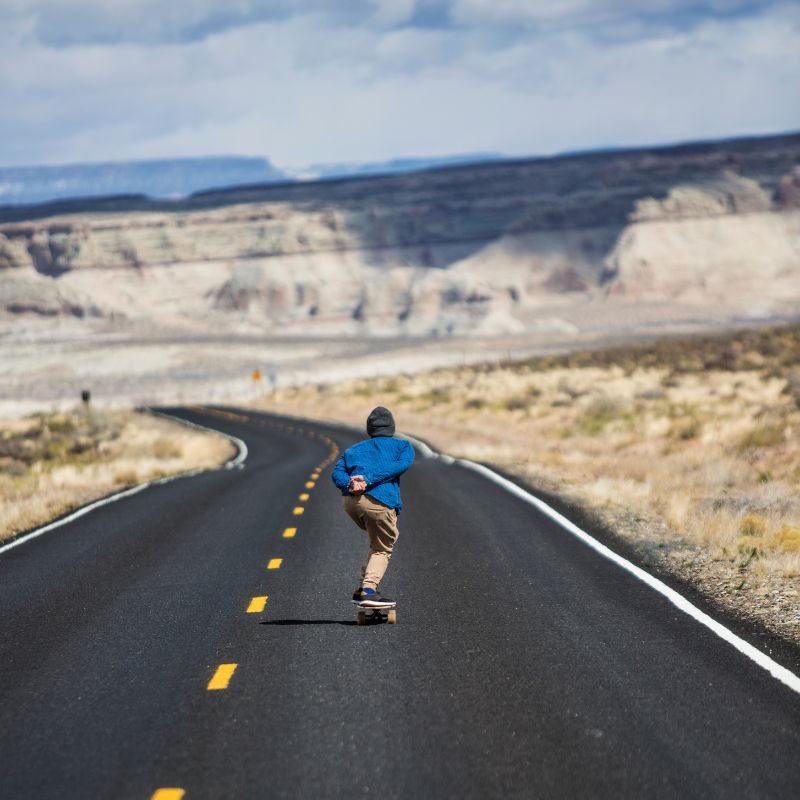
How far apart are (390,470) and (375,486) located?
0.17 m

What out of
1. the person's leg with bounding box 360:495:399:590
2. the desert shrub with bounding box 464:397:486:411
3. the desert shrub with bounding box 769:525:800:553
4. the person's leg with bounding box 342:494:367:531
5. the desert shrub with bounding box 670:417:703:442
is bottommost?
the desert shrub with bounding box 464:397:486:411

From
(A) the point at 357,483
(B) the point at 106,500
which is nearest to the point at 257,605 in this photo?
(A) the point at 357,483

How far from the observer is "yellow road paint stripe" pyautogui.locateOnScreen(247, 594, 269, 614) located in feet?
31.5

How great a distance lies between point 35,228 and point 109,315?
28.8 meters

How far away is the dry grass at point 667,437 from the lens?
11797 mm

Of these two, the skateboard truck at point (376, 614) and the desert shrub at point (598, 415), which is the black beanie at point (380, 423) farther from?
the desert shrub at point (598, 415)

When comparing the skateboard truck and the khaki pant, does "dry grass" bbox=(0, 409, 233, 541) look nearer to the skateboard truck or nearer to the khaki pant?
the skateboard truck

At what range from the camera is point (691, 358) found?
5512 cm

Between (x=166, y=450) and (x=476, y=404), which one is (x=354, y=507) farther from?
(x=476, y=404)

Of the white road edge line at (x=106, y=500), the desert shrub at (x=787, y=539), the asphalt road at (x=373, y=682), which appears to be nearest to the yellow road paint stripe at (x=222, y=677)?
the asphalt road at (x=373, y=682)

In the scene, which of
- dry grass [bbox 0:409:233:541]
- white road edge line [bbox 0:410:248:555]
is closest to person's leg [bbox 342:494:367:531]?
white road edge line [bbox 0:410:248:555]

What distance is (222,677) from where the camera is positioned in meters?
7.59

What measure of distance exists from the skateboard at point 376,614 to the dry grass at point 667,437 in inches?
111

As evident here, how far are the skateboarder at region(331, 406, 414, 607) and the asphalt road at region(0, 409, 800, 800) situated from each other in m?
0.43
